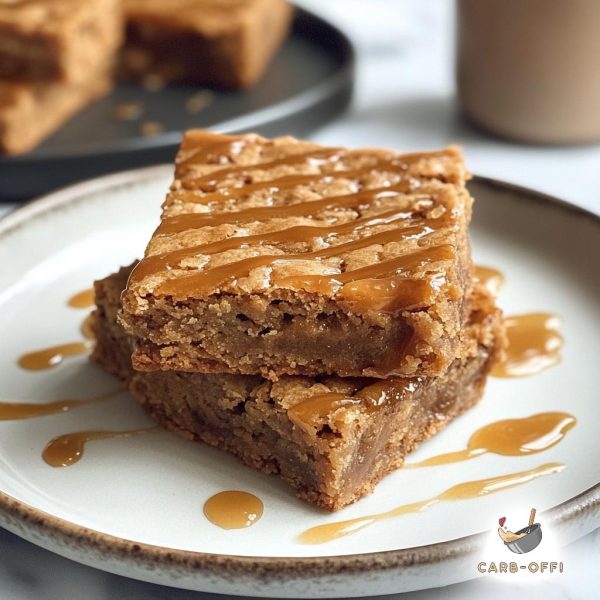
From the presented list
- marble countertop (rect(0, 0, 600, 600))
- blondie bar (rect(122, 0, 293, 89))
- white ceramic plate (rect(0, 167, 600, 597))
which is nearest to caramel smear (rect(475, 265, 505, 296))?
white ceramic plate (rect(0, 167, 600, 597))

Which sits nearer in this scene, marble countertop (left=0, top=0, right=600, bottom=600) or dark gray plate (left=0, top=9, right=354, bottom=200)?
marble countertop (left=0, top=0, right=600, bottom=600)

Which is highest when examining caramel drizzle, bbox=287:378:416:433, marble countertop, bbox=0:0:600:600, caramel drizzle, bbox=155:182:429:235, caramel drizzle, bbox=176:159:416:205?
caramel drizzle, bbox=155:182:429:235

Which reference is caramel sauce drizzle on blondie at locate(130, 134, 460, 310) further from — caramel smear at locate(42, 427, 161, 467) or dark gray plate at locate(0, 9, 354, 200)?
dark gray plate at locate(0, 9, 354, 200)

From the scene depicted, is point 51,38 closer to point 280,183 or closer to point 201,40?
point 201,40

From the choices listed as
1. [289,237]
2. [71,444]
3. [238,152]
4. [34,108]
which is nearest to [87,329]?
[71,444]

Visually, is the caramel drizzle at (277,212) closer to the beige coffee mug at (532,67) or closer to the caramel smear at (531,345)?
the caramel smear at (531,345)

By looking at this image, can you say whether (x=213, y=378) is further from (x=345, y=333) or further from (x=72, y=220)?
(x=72, y=220)

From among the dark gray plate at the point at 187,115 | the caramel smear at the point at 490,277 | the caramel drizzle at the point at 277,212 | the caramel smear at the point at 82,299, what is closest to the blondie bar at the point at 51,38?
the dark gray plate at the point at 187,115
